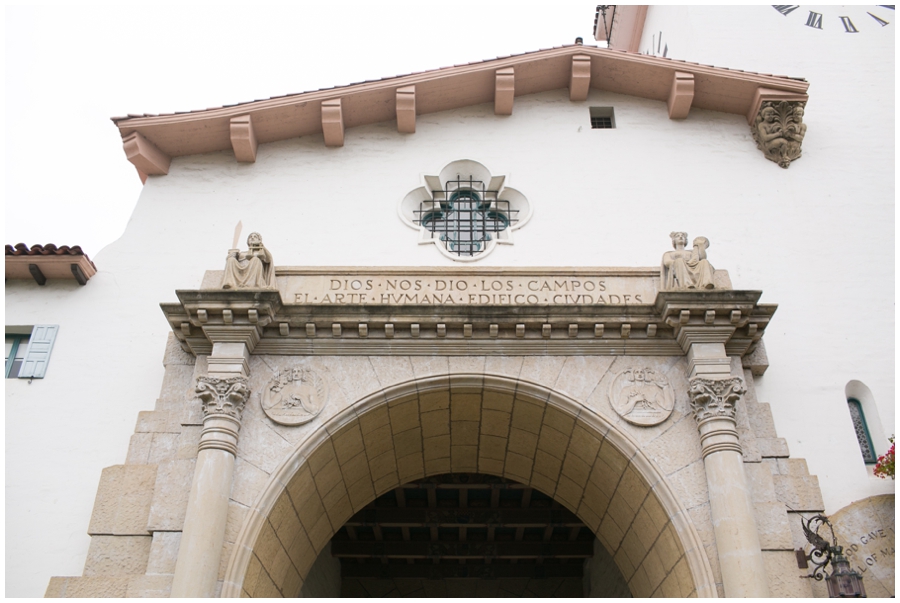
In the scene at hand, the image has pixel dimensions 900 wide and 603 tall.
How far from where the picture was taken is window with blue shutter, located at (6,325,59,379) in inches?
477

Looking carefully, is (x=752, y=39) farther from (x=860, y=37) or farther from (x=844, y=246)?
(x=844, y=246)

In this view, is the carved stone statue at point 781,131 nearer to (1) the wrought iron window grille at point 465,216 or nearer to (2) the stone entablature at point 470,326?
(2) the stone entablature at point 470,326

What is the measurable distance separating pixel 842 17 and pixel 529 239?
8.82 meters

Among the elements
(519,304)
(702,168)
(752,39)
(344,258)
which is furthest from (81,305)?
(752,39)

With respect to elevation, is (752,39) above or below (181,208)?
above

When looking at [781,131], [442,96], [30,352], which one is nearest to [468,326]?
[442,96]

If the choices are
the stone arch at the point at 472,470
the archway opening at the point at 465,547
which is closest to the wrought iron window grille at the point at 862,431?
the stone arch at the point at 472,470

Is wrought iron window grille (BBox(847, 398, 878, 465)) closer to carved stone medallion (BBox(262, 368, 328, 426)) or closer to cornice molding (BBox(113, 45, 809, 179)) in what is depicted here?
cornice molding (BBox(113, 45, 809, 179))

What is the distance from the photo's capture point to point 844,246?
531 inches

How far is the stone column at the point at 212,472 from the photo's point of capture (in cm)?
936

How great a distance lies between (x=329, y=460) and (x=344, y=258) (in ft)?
11.5

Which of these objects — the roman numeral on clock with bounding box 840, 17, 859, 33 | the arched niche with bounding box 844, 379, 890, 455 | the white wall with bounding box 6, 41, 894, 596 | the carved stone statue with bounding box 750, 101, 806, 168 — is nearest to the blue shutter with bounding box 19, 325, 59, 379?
the white wall with bounding box 6, 41, 894, 596

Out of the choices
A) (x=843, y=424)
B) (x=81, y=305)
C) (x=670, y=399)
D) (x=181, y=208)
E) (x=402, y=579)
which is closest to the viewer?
(x=670, y=399)

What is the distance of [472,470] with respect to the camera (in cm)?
1303
